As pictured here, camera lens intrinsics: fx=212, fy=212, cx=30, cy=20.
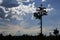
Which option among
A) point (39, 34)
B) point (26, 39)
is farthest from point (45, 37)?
point (26, 39)

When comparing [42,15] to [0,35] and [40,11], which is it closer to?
[40,11]

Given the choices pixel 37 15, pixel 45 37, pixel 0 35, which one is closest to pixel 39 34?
pixel 45 37

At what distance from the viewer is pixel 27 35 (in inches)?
1355

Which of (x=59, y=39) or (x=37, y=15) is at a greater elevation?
(x=37, y=15)

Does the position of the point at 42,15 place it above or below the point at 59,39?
above

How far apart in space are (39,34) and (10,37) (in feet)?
15.1

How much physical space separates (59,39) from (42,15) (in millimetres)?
4819

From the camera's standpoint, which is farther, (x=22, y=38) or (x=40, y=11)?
(x=40, y=11)

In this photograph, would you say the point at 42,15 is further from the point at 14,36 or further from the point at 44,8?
the point at 14,36

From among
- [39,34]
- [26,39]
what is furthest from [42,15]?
[26,39]

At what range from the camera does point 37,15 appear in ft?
111

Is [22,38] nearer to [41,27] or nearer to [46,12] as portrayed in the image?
[41,27]

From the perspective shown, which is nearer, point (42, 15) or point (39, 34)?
point (39, 34)

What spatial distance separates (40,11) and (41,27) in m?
2.75
